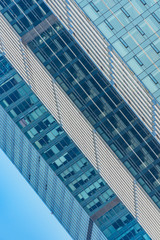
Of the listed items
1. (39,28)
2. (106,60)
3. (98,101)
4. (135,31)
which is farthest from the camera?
(39,28)

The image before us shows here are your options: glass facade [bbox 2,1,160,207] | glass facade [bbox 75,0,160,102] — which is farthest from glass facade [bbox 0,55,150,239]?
glass facade [bbox 75,0,160,102]

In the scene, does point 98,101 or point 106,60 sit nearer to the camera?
point 106,60

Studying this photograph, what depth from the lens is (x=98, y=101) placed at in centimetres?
13275

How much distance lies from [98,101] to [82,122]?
483cm

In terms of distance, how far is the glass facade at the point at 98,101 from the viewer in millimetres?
131250

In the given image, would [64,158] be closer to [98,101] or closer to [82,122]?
[82,122]

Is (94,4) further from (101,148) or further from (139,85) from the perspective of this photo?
(101,148)

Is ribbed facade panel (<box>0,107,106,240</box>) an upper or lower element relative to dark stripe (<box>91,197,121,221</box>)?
upper

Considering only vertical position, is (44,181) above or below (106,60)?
below

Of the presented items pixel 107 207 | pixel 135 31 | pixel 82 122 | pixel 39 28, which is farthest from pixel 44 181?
pixel 135 31

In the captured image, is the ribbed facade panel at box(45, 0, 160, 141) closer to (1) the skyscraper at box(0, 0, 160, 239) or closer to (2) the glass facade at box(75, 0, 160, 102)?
(2) the glass facade at box(75, 0, 160, 102)

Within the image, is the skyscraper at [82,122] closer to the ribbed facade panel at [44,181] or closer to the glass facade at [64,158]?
the glass facade at [64,158]

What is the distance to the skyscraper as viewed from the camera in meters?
132

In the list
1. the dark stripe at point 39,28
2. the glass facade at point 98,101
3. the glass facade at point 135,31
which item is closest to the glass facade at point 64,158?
the glass facade at point 98,101
